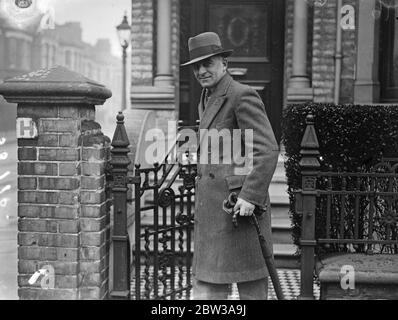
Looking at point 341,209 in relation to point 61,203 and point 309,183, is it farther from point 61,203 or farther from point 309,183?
point 61,203

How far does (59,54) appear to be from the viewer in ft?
52.0

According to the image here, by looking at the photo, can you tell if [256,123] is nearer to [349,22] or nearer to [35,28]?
[349,22]

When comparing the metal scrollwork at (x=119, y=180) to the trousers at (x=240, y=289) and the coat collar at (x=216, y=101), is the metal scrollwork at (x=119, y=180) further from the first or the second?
the trousers at (x=240, y=289)

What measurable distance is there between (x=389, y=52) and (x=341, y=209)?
4.27 metres

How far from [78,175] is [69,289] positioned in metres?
0.74

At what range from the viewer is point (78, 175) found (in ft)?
11.7

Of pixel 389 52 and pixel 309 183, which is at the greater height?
pixel 389 52

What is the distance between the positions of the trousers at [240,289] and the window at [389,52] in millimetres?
5086

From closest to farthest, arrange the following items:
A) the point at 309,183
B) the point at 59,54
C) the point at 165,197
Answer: the point at 309,183
the point at 165,197
the point at 59,54

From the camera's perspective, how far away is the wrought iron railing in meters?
3.87

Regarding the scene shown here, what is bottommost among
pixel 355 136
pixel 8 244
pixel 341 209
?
pixel 8 244

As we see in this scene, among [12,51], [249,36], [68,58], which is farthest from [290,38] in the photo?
[68,58]

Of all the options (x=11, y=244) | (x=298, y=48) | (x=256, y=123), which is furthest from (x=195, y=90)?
(x=256, y=123)

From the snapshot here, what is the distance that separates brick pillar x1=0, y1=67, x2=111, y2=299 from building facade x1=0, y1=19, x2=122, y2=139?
9012mm
